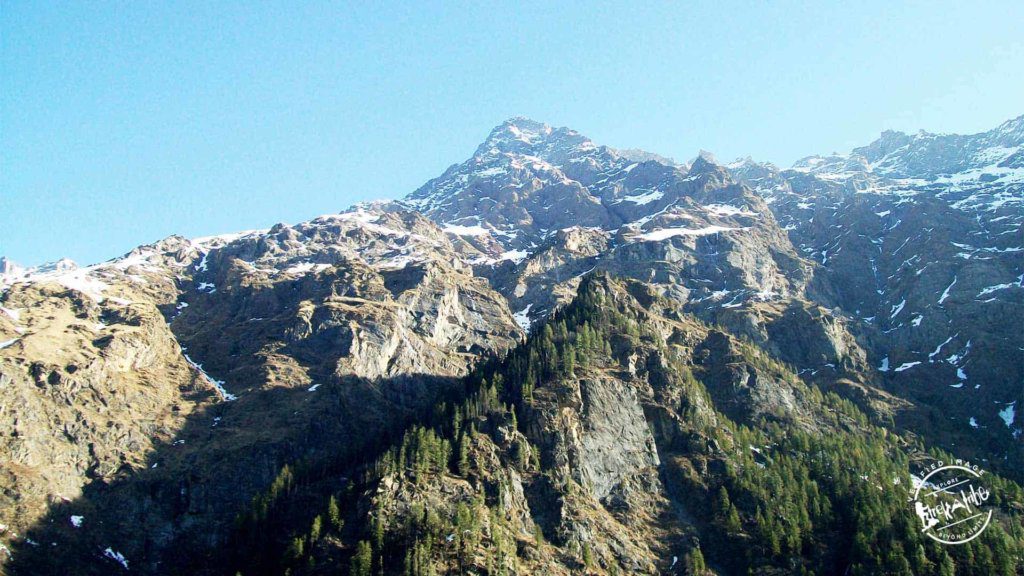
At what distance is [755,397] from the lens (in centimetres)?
18700

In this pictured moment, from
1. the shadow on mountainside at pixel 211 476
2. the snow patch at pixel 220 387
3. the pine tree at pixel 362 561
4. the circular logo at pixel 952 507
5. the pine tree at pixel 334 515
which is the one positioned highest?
the snow patch at pixel 220 387

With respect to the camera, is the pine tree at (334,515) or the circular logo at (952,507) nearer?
the pine tree at (334,515)

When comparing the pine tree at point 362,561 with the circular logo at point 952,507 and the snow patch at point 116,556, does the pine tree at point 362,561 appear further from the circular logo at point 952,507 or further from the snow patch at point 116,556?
the circular logo at point 952,507

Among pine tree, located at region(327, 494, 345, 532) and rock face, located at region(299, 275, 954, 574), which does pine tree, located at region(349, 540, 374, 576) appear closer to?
rock face, located at region(299, 275, 954, 574)

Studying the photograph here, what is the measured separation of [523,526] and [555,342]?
67134mm

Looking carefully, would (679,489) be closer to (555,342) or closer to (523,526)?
(523,526)

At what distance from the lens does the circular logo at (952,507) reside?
406 feet

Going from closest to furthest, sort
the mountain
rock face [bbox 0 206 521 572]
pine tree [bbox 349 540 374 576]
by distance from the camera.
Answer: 1. pine tree [bbox 349 540 374 576]
2. the mountain
3. rock face [bbox 0 206 521 572]

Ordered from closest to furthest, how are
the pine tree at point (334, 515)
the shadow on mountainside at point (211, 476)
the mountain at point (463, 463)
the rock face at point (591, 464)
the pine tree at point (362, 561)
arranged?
1. the pine tree at point (362, 561)
2. the rock face at point (591, 464)
3. the pine tree at point (334, 515)
4. the mountain at point (463, 463)
5. the shadow on mountainside at point (211, 476)

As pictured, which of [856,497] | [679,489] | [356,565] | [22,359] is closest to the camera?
[356,565]

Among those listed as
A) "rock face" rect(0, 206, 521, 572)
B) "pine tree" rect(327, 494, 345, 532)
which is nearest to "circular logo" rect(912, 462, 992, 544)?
"pine tree" rect(327, 494, 345, 532)

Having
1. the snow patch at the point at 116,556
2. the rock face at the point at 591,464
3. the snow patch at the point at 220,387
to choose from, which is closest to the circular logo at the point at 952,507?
the rock face at the point at 591,464

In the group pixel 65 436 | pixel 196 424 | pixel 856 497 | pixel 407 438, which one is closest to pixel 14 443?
pixel 65 436

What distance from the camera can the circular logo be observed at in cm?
12375
